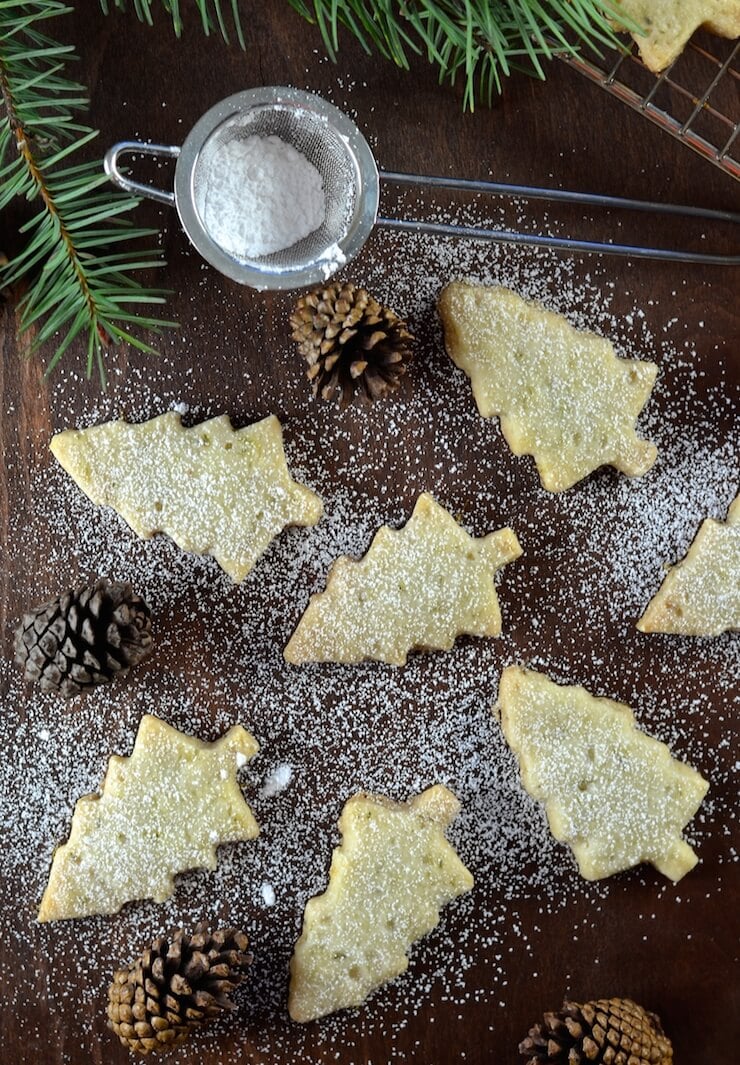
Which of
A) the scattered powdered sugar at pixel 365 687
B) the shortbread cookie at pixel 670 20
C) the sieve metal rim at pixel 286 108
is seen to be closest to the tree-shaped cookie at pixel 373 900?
the scattered powdered sugar at pixel 365 687

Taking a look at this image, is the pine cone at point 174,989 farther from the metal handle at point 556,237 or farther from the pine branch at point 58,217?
the metal handle at point 556,237

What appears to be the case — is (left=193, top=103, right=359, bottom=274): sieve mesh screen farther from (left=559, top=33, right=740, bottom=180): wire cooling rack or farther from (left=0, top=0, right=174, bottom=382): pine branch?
(left=559, top=33, right=740, bottom=180): wire cooling rack

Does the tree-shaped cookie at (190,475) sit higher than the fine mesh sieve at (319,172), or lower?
lower

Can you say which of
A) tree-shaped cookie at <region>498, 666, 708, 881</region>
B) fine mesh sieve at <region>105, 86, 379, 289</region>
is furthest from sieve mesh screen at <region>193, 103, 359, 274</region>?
tree-shaped cookie at <region>498, 666, 708, 881</region>

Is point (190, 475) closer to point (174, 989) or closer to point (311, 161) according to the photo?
point (311, 161)

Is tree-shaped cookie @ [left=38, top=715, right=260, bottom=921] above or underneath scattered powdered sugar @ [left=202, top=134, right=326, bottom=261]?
underneath

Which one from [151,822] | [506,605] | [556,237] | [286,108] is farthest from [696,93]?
[151,822]
